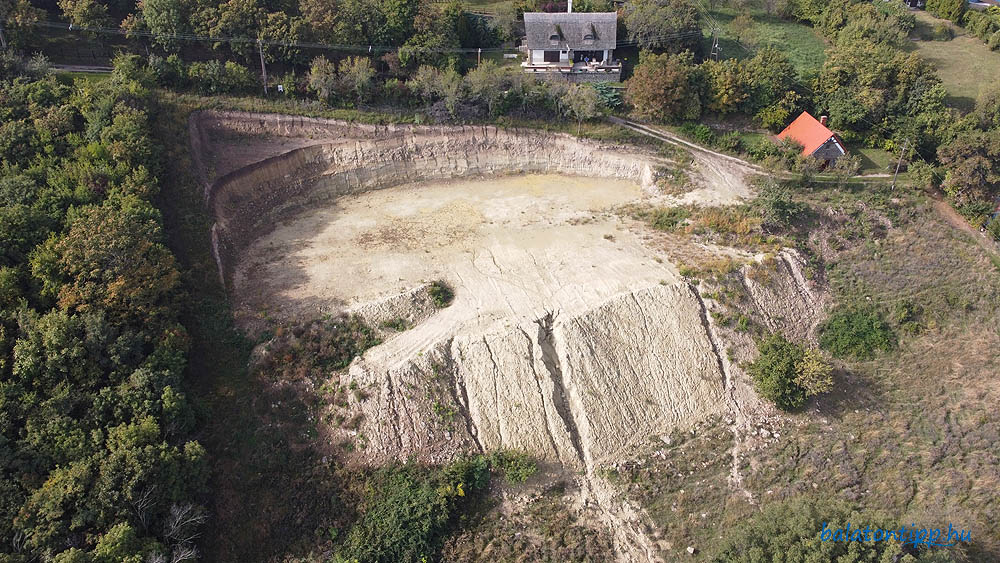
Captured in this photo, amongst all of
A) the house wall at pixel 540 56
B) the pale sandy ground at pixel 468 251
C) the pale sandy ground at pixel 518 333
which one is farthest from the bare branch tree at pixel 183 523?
the house wall at pixel 540 56

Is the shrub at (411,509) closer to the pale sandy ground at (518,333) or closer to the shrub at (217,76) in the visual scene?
the pale sandy ground at (518,333)

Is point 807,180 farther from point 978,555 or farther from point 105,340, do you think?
point 105,340

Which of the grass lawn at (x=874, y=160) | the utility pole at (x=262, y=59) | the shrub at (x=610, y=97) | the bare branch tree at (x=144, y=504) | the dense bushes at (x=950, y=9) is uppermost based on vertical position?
the dense bushes at (x=950, y=9)

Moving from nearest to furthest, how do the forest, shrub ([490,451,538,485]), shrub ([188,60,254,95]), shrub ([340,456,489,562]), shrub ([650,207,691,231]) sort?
the forest, shrub ([340,456,489,562]), shrub ([490,451,538,485]), shrub ([650,207,691,231]), shrub ([188,60,254,95])

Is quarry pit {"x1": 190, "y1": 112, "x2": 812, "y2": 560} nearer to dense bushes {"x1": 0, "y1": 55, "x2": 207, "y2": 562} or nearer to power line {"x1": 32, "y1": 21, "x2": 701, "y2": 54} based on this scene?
dense bushes {"x1": 0, "y1": 55, "x2": 207, "y2": 562}

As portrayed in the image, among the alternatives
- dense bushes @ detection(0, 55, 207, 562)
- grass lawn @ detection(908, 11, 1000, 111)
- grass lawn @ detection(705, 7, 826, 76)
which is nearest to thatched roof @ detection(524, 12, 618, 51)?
grass lawn @ detection(705, 7, 826, 76)

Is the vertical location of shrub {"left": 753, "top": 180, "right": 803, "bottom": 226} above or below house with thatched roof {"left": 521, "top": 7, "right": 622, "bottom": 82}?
below
